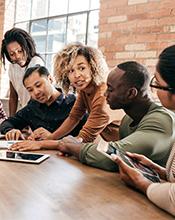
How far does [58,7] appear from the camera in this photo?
4.60m

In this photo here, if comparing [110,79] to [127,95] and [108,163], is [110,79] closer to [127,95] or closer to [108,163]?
[127,95]

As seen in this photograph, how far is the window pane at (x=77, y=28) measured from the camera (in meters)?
4.21

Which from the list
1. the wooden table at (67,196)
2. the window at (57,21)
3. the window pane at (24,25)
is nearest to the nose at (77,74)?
the wooden table at (67,196)

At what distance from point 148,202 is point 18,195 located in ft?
1.05

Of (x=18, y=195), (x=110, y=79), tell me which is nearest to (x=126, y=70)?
(x=110, y=79)

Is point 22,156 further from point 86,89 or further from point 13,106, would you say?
point 13,106

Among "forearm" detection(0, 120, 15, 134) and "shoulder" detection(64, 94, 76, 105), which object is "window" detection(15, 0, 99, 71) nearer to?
"shoulder" detection(64, 94, 76, 105)

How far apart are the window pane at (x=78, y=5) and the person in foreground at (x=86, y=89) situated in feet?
7.55

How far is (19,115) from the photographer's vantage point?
2.26 meters

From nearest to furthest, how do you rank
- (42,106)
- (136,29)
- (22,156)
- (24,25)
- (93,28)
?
(22,156) → (42,106) → (136,29) → (93,28) → (24,25)

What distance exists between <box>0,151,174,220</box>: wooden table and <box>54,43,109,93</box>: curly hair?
773 mm

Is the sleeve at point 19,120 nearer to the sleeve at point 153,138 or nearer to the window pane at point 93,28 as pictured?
the sleeve at point 153,138

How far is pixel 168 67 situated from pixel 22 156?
631mm

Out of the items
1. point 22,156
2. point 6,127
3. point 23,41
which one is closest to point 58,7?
point 23,41
